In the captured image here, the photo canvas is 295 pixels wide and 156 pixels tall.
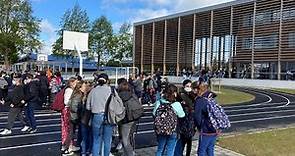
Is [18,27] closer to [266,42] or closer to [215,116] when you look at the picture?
[266,42]

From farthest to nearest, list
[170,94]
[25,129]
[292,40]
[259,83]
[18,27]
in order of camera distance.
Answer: [18,27] → [259,83] → [292,40] → [25,129] → [170,94]

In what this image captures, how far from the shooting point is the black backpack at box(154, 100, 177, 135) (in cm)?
762

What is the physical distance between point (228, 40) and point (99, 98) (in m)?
48.3

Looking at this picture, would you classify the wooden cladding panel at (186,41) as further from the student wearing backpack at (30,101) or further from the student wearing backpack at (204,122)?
the student wearing backpack at (204,122)

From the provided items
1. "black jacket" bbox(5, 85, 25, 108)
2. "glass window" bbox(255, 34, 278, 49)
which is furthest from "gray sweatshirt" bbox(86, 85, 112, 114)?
"glass window" bbox(255, 34, 278, 49)

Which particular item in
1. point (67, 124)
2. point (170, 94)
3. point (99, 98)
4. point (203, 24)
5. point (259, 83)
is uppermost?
point (203, 24)

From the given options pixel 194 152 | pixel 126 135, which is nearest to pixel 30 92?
pixel 126 135

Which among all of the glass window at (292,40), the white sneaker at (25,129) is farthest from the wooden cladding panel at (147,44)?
the white sneaker at (25,129)

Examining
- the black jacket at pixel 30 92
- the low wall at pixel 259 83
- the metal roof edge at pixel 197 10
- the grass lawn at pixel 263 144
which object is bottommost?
the grass lawn at pixel 263 144

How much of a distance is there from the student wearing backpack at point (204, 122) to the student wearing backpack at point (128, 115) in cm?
128

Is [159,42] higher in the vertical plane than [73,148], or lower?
higher

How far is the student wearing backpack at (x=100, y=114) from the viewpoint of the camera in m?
8.16

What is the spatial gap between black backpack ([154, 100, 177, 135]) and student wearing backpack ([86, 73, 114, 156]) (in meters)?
1.06

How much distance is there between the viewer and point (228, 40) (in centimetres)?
5484
